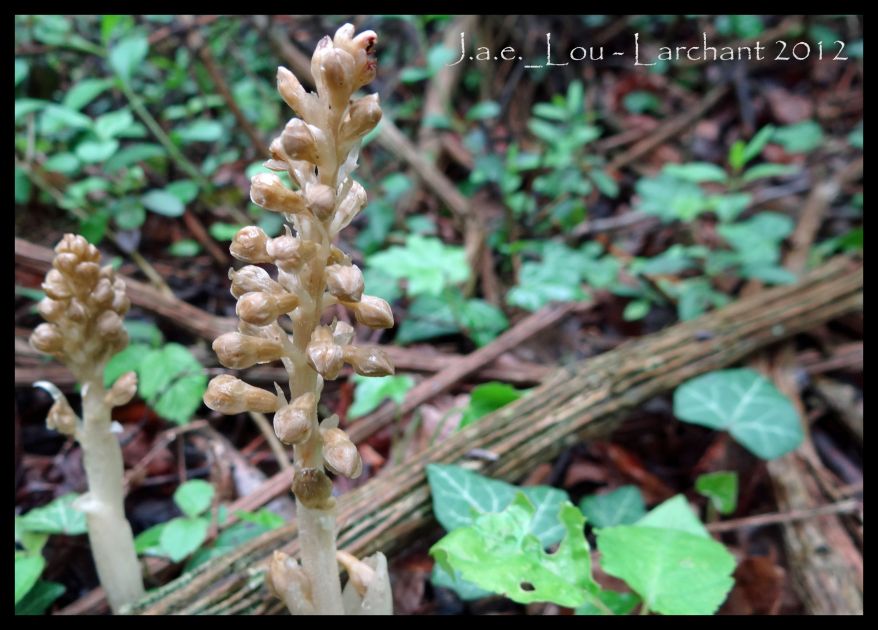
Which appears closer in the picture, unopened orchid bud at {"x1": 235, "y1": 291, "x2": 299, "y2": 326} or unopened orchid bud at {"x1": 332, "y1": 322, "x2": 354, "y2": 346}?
unopened orchid bud at {"x1": 235, "y1": 291, "x2": 299, "y2": 326}

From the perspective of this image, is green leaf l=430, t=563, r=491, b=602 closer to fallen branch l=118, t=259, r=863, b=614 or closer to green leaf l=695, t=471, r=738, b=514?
fallen branch l=118, t=259, r=863, b=614

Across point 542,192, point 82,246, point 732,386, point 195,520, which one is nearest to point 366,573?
point 195,520

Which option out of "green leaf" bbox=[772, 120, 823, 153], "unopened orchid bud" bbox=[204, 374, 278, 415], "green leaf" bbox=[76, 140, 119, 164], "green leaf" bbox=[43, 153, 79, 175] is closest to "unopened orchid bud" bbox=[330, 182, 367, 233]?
"unopened orchid bud" bbox=[204, 374, 278, 415]

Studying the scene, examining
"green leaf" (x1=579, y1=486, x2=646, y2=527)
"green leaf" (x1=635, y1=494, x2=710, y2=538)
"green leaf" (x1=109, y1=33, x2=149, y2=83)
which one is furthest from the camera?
"green leaf" (x1=109, y1=33, x2=149, y2=83)

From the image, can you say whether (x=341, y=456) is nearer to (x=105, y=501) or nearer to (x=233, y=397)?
(x=233, y=397)

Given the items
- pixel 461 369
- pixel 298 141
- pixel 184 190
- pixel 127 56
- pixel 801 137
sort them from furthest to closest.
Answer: pixel 801 137 → pixel 184 190 → pixel 127 56 → pixel 461 369 → pixel 298 141

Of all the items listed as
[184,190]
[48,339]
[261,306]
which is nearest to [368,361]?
[261,306]

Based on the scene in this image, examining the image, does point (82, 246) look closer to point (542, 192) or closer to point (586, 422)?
point (586, 422)
